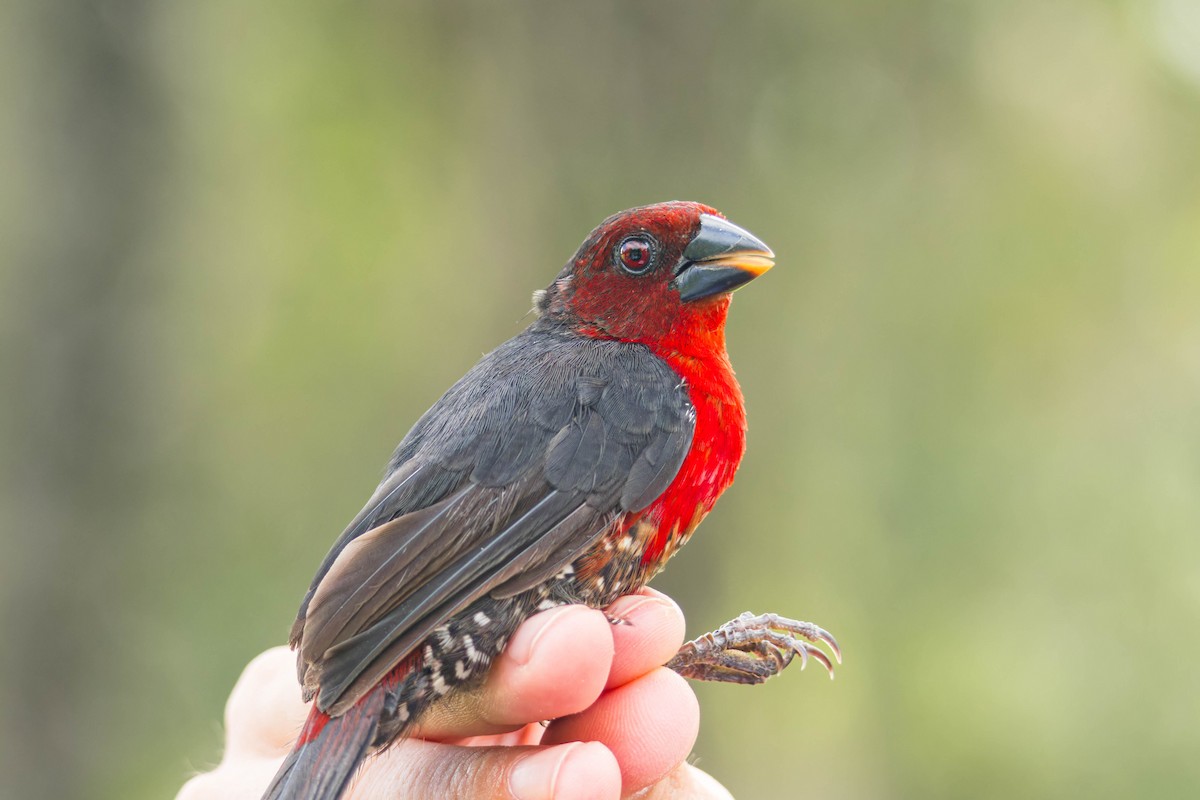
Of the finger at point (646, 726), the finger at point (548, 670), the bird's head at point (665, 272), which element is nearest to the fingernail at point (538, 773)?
the finger at point (548, 670)

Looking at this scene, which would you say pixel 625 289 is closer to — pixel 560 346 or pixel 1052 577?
pixel 560 346

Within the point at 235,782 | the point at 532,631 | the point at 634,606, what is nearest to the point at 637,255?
the point at 634,606

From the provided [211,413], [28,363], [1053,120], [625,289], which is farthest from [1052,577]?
[28,363]

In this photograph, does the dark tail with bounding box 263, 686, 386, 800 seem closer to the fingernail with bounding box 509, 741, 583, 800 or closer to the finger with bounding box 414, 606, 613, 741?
the finger with bounding box 414, 606, 613, 741

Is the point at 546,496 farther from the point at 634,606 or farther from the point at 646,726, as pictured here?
the point at 646,726

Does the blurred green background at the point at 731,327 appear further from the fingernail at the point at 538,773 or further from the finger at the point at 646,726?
the fingernail at the point at 538,773

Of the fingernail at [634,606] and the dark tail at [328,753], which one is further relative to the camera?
the fingernail at [634,606]

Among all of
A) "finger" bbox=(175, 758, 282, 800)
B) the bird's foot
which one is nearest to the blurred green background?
the bird's foot
